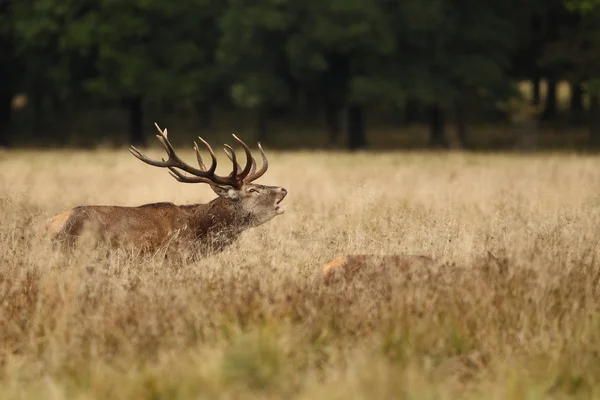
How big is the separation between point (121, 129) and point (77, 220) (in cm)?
3441

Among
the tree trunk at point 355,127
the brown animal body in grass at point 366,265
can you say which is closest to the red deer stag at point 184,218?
the brown animal body in grass at point 366,265

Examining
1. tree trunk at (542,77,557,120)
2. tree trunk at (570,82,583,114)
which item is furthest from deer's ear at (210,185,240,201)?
tree trunk at (570,82,583,114)

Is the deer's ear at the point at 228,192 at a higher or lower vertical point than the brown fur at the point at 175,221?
higher

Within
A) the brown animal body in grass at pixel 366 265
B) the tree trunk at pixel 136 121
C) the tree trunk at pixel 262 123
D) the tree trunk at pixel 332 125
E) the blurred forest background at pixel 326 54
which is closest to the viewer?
the brown animal body in grass at pixel 366 265

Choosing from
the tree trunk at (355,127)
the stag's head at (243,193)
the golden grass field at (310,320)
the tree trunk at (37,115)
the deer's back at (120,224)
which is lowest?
the golden grass field at (310,320)

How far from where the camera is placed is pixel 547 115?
137 feet

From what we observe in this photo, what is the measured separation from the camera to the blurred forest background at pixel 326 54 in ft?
92.3

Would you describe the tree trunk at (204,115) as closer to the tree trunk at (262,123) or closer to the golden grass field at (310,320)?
the tree trunk at (262,123)

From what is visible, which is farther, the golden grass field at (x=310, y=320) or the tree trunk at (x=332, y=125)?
the tree trunk at (x=332, y=125)

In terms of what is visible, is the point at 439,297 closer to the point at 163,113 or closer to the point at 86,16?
the point at 86,16

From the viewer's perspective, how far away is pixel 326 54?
2958 centimetres

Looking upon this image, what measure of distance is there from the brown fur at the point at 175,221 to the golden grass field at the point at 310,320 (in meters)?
0.24

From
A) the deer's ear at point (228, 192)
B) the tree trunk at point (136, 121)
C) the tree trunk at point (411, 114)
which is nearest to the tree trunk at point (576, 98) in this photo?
the tree trunk at point (411, 114)

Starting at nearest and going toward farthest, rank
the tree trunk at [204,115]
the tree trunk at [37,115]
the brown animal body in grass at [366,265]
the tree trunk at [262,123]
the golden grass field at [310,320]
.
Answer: the golden grass field at [310,320]
the brown animal body in grass at [366,265]
the tree trunk at [262,123]
the tree trunk at [37,115]
the tree trunk at [204,115]
